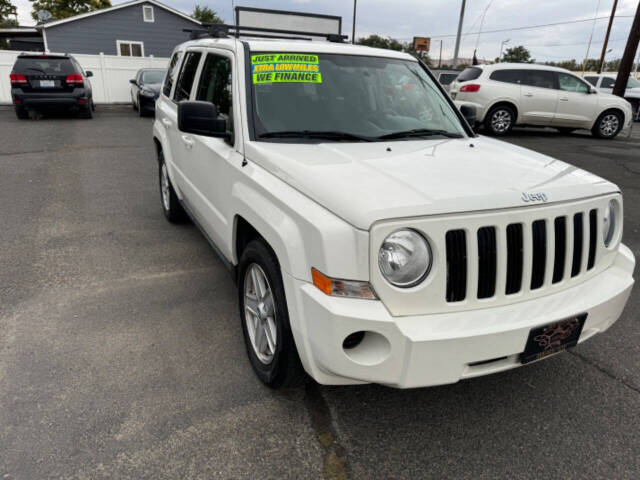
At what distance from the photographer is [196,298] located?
3.75 m

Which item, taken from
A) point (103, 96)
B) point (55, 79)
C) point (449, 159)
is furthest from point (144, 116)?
point (449, 159)

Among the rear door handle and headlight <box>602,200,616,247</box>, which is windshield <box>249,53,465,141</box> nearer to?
the rear door handle

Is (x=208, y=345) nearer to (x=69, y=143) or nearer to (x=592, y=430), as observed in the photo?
(x=592, y=430)

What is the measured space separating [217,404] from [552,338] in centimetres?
168

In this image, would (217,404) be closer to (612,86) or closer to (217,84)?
(217,84)

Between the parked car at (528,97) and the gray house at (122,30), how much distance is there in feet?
58.8

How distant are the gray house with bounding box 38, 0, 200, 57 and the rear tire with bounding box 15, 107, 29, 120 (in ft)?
43.3

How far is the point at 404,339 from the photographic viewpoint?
190 centimetres

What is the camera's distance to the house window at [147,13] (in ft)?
83.4

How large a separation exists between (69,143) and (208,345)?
358 inches

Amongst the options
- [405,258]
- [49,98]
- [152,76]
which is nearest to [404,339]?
[405,258]

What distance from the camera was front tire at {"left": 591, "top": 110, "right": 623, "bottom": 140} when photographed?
1323 cm

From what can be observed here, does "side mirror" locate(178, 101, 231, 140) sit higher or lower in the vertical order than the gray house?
lower

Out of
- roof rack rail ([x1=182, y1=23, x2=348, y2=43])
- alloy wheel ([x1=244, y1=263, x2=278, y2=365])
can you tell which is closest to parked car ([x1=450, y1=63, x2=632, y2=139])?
roof rack rail ([x1=182, y1=23, x2=348, y2=43])
